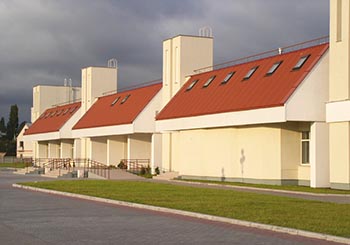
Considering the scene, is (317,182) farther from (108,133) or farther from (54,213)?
(108,133)

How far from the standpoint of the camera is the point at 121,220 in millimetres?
16922

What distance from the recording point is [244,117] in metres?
32.6

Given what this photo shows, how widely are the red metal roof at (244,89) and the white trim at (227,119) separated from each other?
259mm

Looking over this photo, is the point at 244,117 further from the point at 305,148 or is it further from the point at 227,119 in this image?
the point at 305,148

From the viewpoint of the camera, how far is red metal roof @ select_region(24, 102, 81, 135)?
65438 millimetres

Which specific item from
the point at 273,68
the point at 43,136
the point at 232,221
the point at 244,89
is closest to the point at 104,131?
the point at 43,136

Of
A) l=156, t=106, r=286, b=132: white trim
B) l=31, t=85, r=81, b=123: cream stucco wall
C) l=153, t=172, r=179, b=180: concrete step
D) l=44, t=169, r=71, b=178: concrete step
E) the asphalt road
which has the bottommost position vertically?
l=44, t=169, r=71, b=178: concrete step

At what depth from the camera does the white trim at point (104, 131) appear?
157 feet

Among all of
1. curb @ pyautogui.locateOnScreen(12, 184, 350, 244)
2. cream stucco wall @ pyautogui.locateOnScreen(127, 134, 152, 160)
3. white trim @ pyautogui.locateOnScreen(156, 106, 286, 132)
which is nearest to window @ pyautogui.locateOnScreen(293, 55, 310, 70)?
white trim @ pyautogui.locateOnScreen(156, 106, 286, 132)

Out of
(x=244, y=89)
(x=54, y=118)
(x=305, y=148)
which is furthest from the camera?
(x=54, y=118)

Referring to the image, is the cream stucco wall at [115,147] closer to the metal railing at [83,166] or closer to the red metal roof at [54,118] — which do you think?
the metal railing at [83,166]

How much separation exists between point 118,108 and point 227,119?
20267 mm

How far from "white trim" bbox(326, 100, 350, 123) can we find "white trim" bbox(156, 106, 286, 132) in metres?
2.05

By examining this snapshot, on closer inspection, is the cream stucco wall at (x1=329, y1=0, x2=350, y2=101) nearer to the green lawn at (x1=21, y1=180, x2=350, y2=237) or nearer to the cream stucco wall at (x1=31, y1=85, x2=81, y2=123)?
the green lawn at (x1=21, y1=180, x2=350, y2=237)
